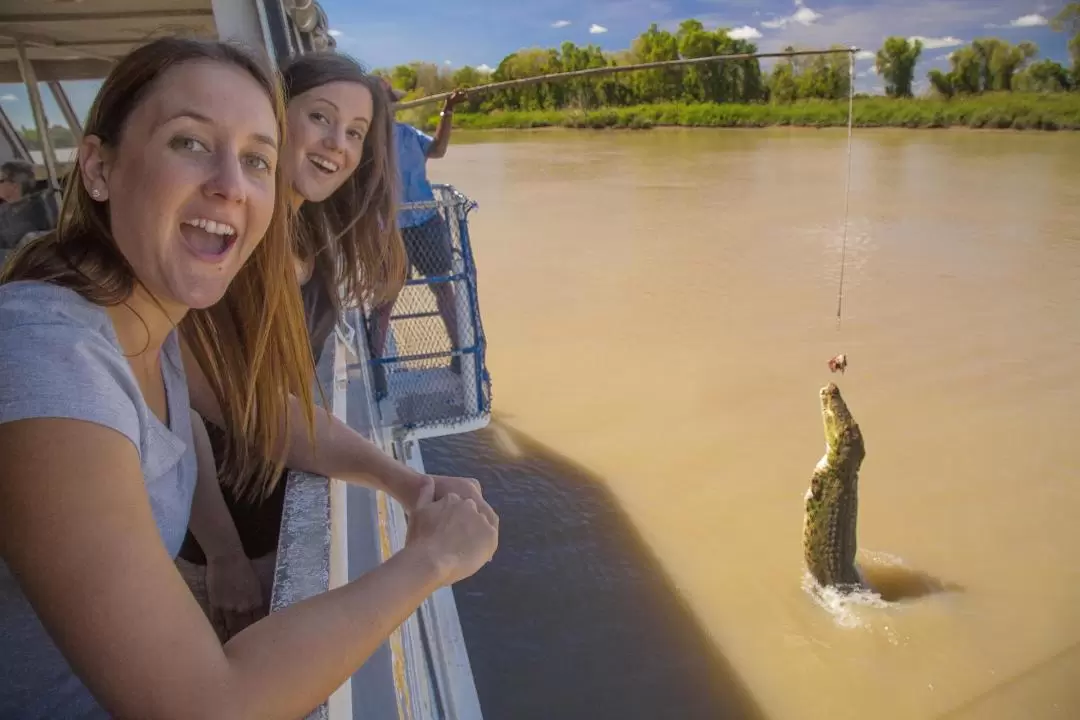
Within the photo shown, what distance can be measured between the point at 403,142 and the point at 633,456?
100.0 inches

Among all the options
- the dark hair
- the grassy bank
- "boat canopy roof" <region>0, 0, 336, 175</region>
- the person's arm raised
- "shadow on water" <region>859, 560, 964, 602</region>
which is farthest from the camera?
the grassy bank

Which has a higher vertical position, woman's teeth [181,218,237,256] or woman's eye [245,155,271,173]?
woman's eye [245,155,271,173]

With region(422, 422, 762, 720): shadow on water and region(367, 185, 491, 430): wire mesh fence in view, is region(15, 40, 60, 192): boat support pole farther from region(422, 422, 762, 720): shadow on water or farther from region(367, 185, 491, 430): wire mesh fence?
region(422, 422, 762, 720): shadow on water

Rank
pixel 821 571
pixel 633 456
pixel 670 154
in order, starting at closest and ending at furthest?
pixel 821 571
pixel 633 456
pixel 670 154

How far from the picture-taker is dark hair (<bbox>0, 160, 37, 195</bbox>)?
5.12 m

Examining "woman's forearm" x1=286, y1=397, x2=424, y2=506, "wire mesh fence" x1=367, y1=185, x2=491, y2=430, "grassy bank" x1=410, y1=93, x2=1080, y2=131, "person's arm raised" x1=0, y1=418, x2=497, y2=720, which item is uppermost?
"person's arm raised" x1=0, y1=418, x2=497, y2=720

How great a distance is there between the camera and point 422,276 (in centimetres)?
336

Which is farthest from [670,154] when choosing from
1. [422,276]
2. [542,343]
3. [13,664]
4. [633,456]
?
[13,664]

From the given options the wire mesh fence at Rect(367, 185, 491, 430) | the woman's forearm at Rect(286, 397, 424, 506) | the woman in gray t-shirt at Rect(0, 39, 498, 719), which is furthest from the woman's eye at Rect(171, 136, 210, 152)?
the wire mesh fence at Rect(367, 185, 491, 430)

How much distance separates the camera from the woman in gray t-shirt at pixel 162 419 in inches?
30.1

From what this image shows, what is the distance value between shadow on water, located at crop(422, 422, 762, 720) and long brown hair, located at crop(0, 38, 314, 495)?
2.19 m

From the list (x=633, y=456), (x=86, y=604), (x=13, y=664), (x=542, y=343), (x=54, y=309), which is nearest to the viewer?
(x=86, y=604)

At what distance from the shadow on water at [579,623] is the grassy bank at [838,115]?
10.7 m

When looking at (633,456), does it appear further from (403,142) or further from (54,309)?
(54,309)
